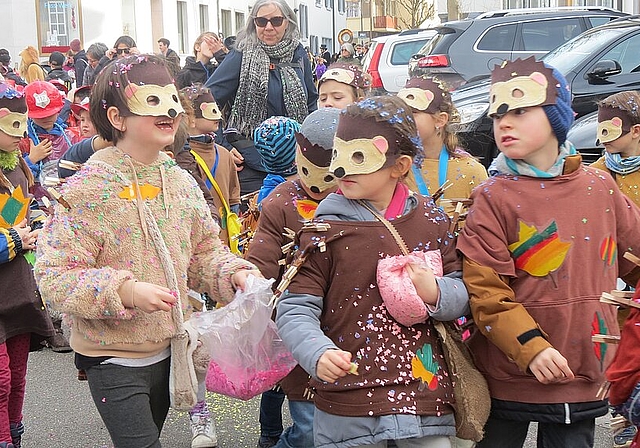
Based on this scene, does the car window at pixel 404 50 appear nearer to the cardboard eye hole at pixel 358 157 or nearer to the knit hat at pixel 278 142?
the knit hat at pixel 278 142

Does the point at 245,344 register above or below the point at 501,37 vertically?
below

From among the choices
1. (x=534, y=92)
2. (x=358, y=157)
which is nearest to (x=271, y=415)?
(x=358, y=157)

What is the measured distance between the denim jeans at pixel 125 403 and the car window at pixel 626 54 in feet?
28.1

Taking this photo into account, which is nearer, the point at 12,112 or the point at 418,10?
the point at 12,112

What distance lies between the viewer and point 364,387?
2.87 m

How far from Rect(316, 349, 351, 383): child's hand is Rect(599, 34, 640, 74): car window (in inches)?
338

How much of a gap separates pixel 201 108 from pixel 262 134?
4.94 feet

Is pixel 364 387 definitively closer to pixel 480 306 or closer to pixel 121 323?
pixel 480 306

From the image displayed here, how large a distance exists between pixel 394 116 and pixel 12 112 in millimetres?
2492

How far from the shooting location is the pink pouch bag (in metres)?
2.83

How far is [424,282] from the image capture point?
2840 mm

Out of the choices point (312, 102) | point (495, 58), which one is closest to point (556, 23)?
point (495, 58)

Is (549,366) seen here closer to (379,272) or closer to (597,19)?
(379,272)

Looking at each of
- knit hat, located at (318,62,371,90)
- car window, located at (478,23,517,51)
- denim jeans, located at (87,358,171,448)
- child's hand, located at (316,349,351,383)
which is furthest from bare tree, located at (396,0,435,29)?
child's hand, located at (316,349,351,383)
